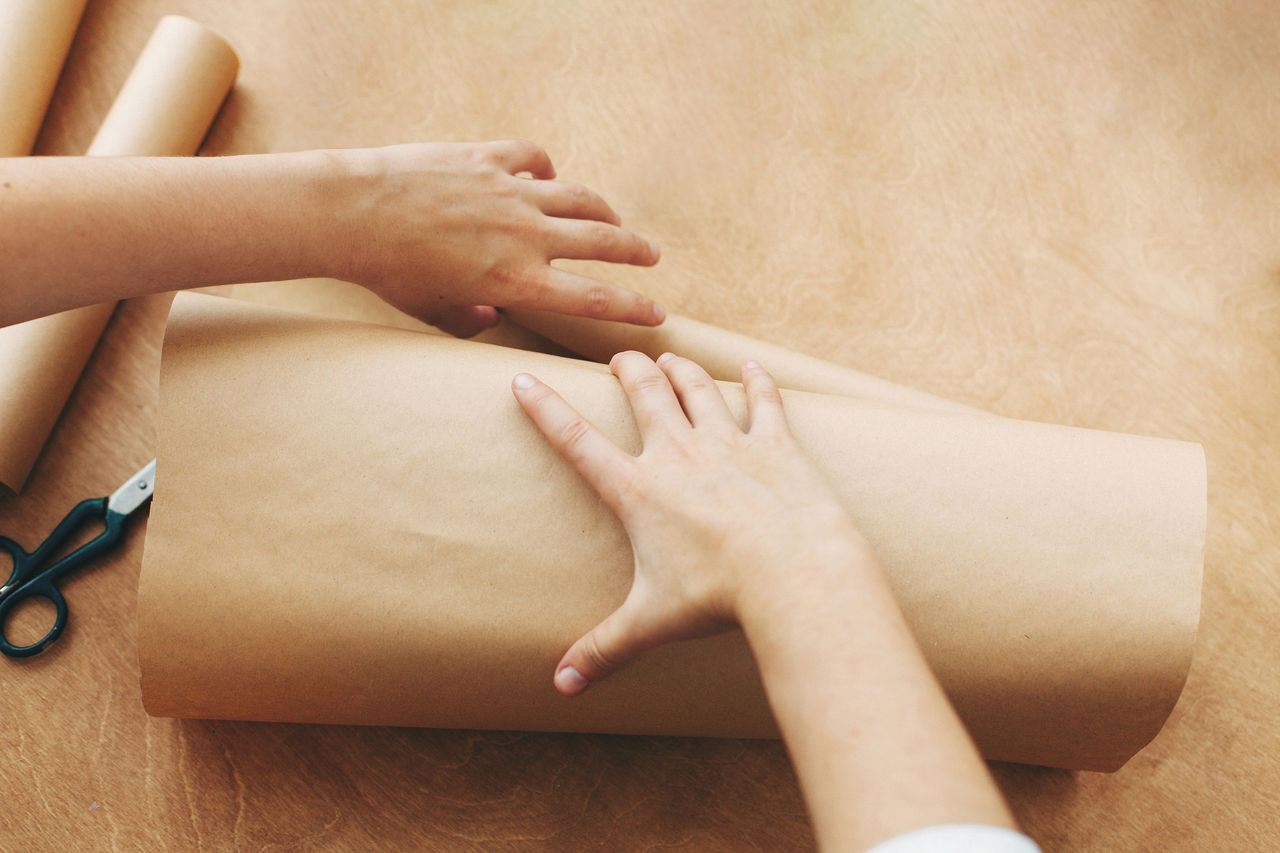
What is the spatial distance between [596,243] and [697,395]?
164 mm

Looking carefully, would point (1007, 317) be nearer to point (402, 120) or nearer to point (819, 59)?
point (819, 59)

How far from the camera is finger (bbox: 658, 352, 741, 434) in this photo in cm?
46

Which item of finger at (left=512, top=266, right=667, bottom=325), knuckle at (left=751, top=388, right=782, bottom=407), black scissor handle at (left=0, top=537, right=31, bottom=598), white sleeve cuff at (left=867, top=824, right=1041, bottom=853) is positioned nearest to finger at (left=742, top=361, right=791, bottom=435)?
knuckle at (left=751, top=388, right=782, bottom=407)

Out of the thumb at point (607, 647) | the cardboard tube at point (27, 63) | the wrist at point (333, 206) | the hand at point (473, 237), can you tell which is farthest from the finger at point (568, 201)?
the cardboard tube at point (27, 63)

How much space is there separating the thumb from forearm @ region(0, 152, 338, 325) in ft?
0.91

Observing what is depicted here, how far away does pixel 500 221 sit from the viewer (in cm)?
54

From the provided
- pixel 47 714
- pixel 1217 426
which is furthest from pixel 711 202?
pixel 47 714

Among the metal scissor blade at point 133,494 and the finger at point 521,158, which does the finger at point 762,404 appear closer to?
the finger at point 521,158

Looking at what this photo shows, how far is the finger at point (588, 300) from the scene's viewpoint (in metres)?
0.55

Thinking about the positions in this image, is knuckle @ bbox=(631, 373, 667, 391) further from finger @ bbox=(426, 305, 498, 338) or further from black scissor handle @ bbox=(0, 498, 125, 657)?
black scissor handle @ bbox=(0, 498, 125, 657)

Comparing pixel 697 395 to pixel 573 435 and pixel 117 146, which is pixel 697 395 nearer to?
pixel 573 435

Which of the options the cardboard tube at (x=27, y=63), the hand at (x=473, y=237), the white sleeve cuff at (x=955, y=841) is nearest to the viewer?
the white sleeve cuff at (x=955, y=841)

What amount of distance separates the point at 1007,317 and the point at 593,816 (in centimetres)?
49

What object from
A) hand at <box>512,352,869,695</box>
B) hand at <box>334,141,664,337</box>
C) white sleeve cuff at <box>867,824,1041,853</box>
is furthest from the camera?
hand at <box>334,141,664,337</box>
